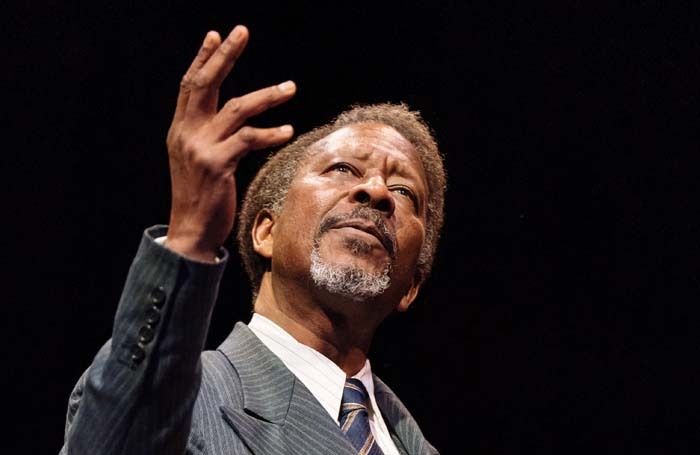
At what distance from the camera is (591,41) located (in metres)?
3.11

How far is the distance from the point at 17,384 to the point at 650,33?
2.56 m

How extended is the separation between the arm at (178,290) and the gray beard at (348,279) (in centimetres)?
75

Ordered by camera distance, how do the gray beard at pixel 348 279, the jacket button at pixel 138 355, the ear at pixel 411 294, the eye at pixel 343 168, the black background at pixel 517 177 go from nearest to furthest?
the jacket button at pixel 138 355 < the gray beard at pixel 348 279 < the eye at pixel 343 168 < the ear at pixel 411 294 < the black background at pixel 517 177

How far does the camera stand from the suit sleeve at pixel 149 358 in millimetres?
1099

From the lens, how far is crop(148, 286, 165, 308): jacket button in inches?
43.5

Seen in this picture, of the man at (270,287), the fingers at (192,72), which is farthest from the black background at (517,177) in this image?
the fingers at (192,72)

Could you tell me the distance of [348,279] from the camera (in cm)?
191

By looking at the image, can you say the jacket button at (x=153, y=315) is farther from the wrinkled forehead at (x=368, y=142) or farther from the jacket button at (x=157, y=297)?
the wrinkled forehead at (x=368, y=142)

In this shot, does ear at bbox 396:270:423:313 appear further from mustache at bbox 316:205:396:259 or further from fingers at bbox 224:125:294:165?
fingers at bbox 224:125:294:165

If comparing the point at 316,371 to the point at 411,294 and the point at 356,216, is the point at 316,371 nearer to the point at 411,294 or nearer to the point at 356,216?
the point at 356,216

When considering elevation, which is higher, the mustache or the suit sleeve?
the mustache

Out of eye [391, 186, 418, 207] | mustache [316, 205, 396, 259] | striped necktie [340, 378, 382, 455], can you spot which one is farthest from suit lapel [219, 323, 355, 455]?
eye [391, 186, 418, 207]

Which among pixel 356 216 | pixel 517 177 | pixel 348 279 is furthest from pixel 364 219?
pixel 517 177

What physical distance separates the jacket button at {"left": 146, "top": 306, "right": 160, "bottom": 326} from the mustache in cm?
89
